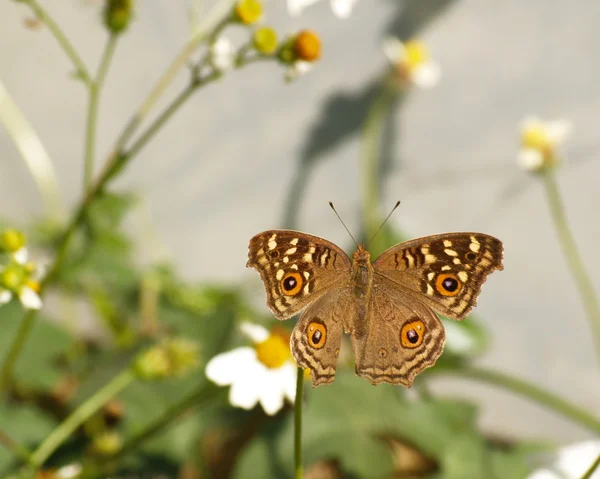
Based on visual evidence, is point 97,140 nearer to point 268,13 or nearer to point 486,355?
point 268,13

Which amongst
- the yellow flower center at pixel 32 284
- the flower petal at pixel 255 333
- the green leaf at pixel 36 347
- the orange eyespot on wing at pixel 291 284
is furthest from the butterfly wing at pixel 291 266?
the green leaf at pixel 36 347

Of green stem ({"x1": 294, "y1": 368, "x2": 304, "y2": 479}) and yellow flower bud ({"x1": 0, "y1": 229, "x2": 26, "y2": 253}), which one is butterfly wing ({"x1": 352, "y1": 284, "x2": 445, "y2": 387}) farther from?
yellow flower bud ({"x1": 0, "y1": 229, "x2": 26, "y2": 253})

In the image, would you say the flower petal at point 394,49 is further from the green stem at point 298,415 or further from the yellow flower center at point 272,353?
the green stem at point 298,415

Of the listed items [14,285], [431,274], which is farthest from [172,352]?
[431,274]

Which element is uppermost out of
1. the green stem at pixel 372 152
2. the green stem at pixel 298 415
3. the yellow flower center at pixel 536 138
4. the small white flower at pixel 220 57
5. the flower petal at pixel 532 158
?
the green stem at pixel 372 152

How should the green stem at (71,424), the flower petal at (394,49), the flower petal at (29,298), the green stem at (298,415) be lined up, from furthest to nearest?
the flower petal at (394,49)
the green stem at (71,424)
the flower petal at (29,298)
the green stem at (298,415)

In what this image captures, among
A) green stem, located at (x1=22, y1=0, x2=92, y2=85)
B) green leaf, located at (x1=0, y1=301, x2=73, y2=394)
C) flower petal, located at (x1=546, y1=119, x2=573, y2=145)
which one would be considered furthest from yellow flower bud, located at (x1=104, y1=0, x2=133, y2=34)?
flower petal, located at (x1=546, y1=119, x2=573, y2=145)
